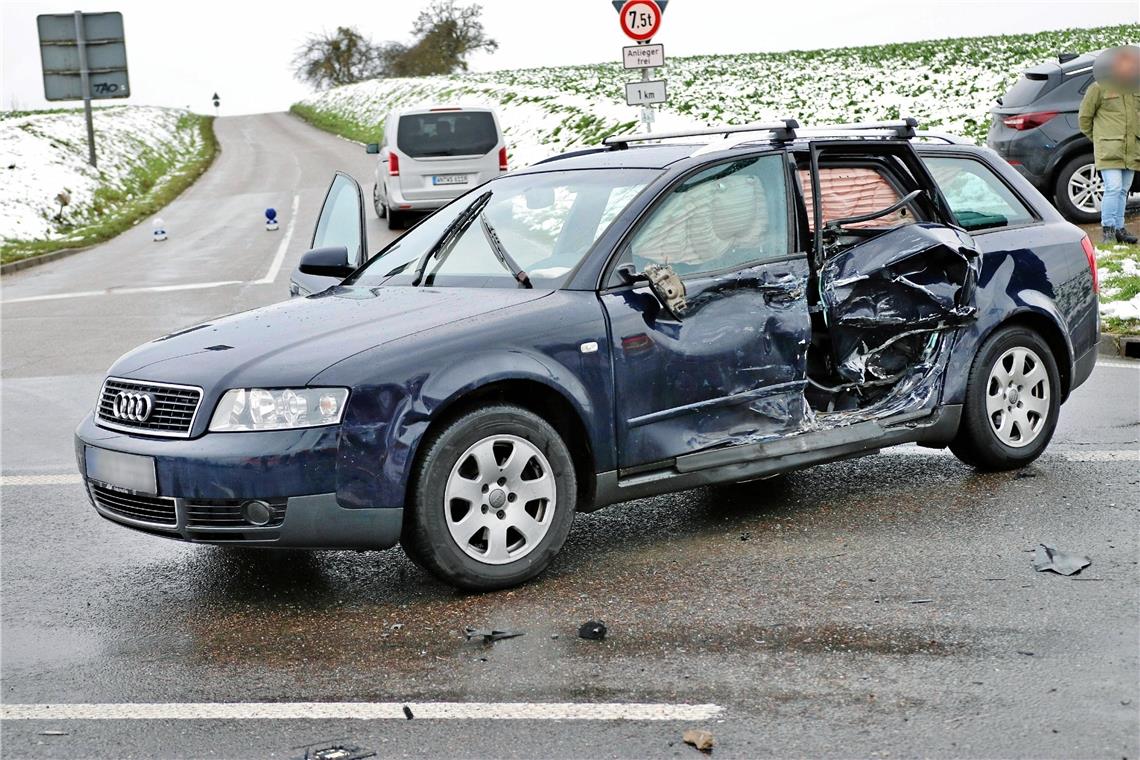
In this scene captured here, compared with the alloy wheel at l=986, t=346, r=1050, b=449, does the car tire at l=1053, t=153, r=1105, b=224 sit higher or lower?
higher

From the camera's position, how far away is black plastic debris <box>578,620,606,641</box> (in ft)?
15.3

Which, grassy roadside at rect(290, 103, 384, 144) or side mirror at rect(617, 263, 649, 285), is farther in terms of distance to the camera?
grassy roadside at rect(290, 103, 384, 144)

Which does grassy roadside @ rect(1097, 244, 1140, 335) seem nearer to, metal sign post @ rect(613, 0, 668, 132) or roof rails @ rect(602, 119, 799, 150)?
roof rails @ rect(602, 119, 799, 150)

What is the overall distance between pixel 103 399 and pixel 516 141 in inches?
1191

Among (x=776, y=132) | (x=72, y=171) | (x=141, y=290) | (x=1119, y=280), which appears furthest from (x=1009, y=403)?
(x=72, y=171)

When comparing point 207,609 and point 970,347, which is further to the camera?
point 970,347

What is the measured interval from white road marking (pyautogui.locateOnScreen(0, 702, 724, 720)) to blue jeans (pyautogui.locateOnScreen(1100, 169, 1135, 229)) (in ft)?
37.5

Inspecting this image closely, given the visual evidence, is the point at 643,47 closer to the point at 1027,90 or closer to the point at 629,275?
the point at 1027,90

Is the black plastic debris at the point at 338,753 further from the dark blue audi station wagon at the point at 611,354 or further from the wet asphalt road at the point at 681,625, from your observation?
the dark blue audi station wagon at the point at 611,354

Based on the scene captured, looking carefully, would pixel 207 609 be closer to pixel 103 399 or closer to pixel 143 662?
pixel 143 662

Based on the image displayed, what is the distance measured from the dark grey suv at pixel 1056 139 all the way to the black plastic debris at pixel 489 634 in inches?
494

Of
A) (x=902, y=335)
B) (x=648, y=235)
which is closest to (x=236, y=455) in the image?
(x=648, y=235)

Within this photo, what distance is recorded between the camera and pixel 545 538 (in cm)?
525

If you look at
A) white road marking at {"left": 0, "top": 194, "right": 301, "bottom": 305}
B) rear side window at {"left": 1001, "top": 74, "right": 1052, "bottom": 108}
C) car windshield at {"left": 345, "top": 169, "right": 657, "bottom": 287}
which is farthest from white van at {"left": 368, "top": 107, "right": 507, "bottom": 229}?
car windshield at {"left": 345, "top": 169, "right": 657, "bottom": 287}
